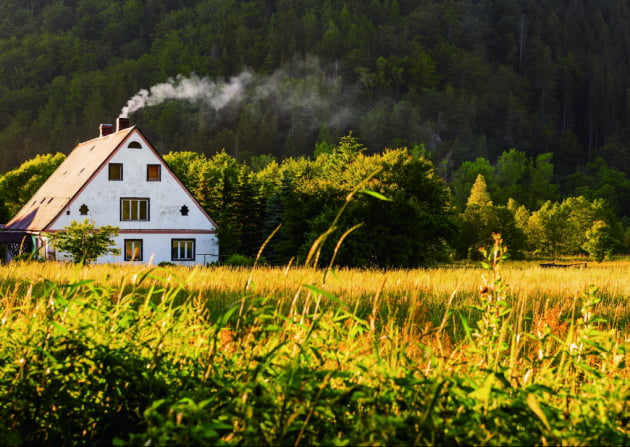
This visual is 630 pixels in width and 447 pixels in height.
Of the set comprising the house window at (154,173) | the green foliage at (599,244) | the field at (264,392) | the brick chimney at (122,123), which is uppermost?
the brick chimney at (122,123)

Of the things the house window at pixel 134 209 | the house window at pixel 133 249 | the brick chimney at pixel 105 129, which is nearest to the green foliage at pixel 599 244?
the house window at pixel 134 209

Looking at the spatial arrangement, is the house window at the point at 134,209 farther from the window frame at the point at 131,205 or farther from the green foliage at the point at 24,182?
the green foliage at the point at 24,182

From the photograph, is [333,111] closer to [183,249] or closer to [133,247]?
[183,249]

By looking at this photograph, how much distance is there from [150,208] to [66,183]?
6.21 metres

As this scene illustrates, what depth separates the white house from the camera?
1529 inches

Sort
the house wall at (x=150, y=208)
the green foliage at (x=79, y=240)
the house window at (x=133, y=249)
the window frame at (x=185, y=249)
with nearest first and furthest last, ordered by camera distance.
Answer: the green foliage at (x=79, y=240), the house wall at (x=150, y=208), the house window at (x=133, y=249), the window frame at (x=185, y=249)

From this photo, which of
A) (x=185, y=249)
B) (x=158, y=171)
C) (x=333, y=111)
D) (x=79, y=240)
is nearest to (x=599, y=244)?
(x=185, y=249)

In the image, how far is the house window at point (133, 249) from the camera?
39.8 meters

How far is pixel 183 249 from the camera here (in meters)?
41.5

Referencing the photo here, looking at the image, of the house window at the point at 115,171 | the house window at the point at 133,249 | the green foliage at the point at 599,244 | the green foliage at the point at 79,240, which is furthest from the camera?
the green foliage at the point at 599,244

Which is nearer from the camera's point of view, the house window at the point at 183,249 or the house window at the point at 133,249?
the house window at the point at 133,249

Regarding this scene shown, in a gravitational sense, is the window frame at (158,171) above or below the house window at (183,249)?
above

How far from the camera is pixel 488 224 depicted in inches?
2581

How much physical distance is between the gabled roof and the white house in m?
0.07
